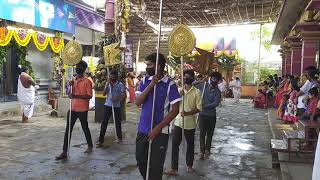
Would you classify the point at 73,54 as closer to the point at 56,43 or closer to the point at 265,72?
the point at 56,43

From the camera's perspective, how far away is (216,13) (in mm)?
17609

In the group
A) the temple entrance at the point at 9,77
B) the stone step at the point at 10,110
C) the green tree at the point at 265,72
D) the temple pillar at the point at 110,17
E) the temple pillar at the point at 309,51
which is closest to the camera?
the temple pillar at the point at 309,51

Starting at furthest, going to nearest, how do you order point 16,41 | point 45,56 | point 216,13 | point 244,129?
1. point 216,13
2. point 45,56
3. point 16,41
4. point 244,129

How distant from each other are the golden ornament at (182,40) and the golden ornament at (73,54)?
6.77 feet

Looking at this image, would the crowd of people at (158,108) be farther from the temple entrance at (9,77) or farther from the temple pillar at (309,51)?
the temple pillar at (309,51)

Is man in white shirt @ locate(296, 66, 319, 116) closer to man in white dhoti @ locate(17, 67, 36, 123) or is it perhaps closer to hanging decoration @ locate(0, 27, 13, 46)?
man in white dhoti @ locate(17, 67, 36, 123)

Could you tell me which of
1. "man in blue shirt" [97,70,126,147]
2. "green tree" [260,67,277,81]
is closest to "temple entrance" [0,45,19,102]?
"man in blue shirt" [97,70,126,147]

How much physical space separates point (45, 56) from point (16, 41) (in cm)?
268

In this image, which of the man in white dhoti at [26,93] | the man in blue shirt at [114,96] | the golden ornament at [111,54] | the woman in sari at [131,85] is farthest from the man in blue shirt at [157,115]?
the woman in sari at [131,85]

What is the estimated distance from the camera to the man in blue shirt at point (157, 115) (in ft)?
14.0

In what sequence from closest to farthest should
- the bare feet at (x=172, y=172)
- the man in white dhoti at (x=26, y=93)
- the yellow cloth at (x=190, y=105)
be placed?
1. the bare feet at (x=172, y=172)
2. the yellow cloth at (x=190, y=105)
3. the man in white dhoti at (x=26, y=93)

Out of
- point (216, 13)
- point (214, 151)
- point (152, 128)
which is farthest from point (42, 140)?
point (216, 13)

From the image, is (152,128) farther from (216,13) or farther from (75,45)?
(216,13)

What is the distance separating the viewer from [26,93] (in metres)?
12.2
